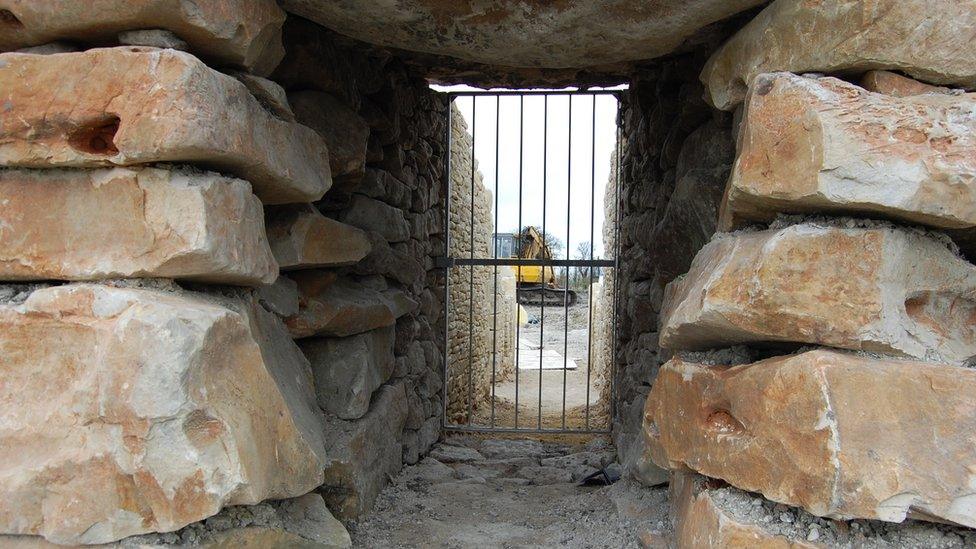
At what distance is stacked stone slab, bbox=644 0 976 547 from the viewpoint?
1.25 metres

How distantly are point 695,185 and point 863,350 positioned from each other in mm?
1000

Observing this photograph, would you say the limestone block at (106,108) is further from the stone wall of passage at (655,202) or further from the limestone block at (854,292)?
the stone wall of passage at (655,202)

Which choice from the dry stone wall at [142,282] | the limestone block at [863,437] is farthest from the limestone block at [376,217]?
the limestone block at [863,437]

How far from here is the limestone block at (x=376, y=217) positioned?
2.71 metres

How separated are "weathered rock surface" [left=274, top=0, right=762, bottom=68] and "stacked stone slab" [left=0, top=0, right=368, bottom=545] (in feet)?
1.63

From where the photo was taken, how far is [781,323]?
1364 mm

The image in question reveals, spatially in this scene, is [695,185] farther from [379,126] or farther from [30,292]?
[30,292]

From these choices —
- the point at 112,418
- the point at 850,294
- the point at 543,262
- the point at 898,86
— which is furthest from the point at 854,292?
the point at 543,262

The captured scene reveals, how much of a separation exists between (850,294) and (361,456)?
1681mm

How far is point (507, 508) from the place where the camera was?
105 inches

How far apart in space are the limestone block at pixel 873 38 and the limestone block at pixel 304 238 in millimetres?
1377

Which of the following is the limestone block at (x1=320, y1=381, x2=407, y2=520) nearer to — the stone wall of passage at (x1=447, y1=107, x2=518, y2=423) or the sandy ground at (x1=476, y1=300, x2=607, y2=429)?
the sandy ground at (x1=476, y1=300, x2=607, y2=429)

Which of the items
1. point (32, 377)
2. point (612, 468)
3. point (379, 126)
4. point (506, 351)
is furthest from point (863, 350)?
point (506, 351)

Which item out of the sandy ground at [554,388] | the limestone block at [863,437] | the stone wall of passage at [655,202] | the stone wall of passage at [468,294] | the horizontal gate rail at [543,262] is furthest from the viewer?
the sandy ground at [554,388]
